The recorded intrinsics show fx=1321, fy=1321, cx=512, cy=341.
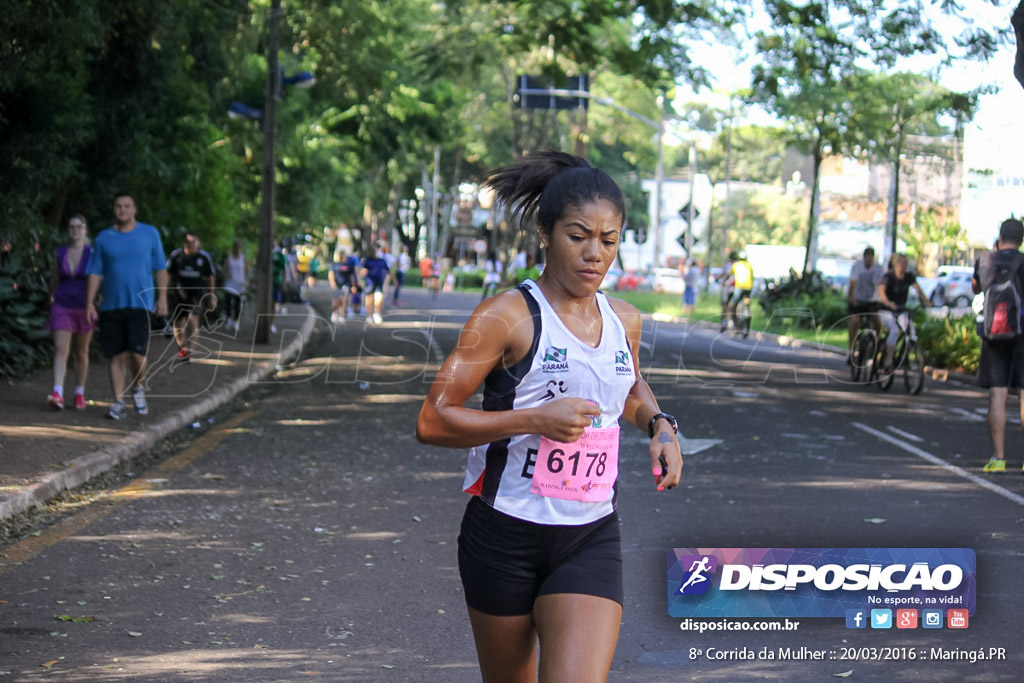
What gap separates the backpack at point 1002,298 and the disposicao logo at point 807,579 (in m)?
5.26

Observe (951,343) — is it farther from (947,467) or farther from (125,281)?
(125,281)

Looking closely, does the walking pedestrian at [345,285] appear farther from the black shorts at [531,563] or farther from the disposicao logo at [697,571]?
the black shorts at [531,563]

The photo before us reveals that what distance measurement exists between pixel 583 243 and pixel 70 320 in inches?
366

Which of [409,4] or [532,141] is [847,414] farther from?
[532,141]

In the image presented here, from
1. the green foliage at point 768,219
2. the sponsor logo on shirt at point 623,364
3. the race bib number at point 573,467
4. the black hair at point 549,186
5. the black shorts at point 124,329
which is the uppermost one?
the green foliage at point 768,219

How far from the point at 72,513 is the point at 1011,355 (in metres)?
6.83

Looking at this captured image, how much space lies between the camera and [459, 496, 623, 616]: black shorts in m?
3.32

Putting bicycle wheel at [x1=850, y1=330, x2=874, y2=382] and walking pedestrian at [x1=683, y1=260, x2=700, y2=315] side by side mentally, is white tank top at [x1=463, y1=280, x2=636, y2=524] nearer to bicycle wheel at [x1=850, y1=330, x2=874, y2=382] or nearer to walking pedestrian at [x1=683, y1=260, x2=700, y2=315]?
bicycle wheel at [x1=850, y1=330, x2=874, y2=382]

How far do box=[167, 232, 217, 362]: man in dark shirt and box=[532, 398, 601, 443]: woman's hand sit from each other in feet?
48.4

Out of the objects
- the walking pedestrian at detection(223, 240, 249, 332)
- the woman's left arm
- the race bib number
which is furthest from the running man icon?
the walking pedestrian at detection(223, 240, 249, 332)

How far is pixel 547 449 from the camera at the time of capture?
331 cm

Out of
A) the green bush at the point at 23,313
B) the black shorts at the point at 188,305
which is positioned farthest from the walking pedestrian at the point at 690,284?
the green bush at the point at 23,313

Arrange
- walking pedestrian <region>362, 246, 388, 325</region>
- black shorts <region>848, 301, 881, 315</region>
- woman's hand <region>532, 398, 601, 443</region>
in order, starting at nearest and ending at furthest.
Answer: woman's hand <region>532, 398, 601, 443</region>, black shorts <region>848, 301, 881, 315</region>, walking pedestrian <region>362, 246, 388, 325</region>

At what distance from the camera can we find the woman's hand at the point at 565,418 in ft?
10.3
